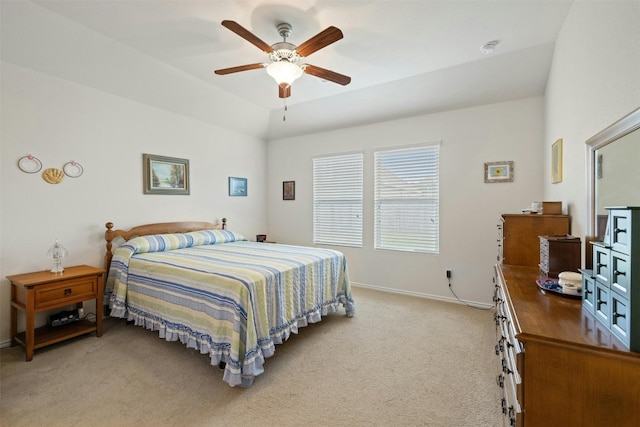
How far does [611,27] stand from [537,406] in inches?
67.5

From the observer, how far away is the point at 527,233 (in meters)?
2.19

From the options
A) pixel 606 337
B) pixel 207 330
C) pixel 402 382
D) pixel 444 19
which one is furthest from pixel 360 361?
pixel 444 19

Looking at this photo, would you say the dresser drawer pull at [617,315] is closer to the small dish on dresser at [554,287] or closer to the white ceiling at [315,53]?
the small dish on dresser at [554,287]

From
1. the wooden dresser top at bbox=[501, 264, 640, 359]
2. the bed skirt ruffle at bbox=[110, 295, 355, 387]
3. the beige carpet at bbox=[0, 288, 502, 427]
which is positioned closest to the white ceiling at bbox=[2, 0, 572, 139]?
the wooden dresser top at bbox=[501, 264, 640, 359]

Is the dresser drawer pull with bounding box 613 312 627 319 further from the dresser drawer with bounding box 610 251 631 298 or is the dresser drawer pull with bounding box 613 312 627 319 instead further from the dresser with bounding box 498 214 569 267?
the dresser with bounding box 498 214 569 267

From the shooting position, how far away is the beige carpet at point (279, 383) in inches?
73.0

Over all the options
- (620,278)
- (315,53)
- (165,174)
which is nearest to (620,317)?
(620,278)

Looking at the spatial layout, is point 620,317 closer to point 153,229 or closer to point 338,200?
point 338,200

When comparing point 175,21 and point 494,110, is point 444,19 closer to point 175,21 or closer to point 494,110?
point 494,110

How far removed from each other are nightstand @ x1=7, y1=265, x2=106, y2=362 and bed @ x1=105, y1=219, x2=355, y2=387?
0.81 feet

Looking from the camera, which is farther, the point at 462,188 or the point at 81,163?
the point at 462,188

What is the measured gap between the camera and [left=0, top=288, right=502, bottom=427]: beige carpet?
6.08 ft

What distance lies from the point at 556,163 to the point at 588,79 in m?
1.04

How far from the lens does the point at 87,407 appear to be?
1.94m
